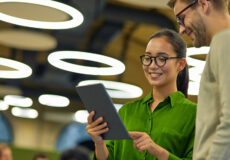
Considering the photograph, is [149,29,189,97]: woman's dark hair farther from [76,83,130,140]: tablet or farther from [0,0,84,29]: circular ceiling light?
[0,0,84,29]: circular ceiling light

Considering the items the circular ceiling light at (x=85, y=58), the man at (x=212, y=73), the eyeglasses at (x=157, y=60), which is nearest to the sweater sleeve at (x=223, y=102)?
the man at (x=212, y=73)

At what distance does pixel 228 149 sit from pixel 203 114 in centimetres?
19

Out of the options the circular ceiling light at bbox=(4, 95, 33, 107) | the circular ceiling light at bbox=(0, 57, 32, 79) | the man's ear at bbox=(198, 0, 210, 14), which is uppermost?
the circular ceiling light at bbox=(0, 57, 32, 79)

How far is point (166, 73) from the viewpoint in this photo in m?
2.43

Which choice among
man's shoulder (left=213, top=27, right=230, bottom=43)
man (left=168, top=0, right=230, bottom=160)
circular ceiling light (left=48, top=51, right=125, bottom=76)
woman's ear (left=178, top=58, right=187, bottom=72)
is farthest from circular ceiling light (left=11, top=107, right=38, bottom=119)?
man's shoulder (left=213, top=27, right=230, bottom=43)

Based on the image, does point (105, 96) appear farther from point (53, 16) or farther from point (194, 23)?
point (53, 16)

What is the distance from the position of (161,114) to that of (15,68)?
787cm

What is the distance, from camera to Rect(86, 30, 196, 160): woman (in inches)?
91.3

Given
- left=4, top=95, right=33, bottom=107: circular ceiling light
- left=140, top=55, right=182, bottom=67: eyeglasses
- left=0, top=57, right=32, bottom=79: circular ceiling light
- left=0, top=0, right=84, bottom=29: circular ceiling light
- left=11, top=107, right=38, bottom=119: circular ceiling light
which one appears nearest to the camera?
left=140, top=55, right=182, bottom=67: eyeglasses

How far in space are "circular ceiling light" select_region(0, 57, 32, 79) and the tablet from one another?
→ 295 inches

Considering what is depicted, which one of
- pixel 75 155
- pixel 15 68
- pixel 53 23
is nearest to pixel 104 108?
pixel 75 155

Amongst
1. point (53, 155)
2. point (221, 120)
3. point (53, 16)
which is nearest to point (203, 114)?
point (221, 120)

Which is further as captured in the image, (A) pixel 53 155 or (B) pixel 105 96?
(A) pixel 53 155

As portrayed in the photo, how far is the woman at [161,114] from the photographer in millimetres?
2318
